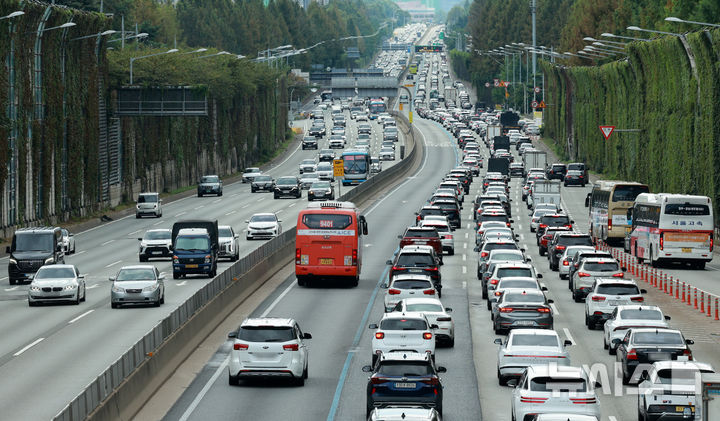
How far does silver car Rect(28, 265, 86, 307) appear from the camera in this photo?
4459 centimetres

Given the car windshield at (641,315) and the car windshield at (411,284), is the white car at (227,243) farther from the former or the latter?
the car windshield at (641,315)

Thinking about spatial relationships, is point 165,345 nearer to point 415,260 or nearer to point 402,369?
point 402,369

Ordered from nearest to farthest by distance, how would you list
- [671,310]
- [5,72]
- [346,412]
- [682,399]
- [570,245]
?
[682,399] → [346,412] → [671,310] → [570,245] → [5,72]

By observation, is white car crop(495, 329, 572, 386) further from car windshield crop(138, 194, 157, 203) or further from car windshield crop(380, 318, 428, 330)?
car windshield crop(138, 194, 157, 203)

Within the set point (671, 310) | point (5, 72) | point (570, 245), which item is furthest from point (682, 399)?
point (5, 72)

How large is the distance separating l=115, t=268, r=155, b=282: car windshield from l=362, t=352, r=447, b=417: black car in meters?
20.3

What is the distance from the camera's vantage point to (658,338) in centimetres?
2942

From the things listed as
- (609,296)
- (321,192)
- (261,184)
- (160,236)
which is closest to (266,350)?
(609,296)

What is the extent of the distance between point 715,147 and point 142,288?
1461 inches

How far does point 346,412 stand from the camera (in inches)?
1075

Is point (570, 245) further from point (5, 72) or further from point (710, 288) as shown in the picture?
point (5, 72)

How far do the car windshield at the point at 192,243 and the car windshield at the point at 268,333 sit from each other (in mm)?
A: 22909

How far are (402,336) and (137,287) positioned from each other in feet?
50.2

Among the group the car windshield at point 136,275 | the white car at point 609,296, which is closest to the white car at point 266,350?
the white car at point 609,296
